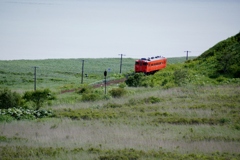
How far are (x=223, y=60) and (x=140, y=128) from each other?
33.7 metres

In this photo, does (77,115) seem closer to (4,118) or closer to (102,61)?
(4,118)

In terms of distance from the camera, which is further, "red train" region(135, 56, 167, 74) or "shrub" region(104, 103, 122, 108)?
"red train" region(135, 56, 167, 74)

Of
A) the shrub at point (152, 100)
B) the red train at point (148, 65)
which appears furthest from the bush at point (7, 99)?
the red train at point (148, 65)

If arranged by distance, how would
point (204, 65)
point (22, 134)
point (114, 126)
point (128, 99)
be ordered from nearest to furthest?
point (22, 134) < point (114, 126) < point (128, 99) < point (204, 65)

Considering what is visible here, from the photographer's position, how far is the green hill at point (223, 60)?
179 ft

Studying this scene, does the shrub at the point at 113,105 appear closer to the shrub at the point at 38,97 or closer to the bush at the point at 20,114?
the shrub at the point at 38,97

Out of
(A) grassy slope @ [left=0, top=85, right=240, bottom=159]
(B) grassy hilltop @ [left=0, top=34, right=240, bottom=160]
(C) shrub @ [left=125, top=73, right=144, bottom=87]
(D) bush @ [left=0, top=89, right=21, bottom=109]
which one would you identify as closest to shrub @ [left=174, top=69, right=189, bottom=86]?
(B) grassy hilltop @ [left=0, top=34, right=240, bottom=160]

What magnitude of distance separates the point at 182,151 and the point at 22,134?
30.3ft

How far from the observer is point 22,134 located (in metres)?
23.2

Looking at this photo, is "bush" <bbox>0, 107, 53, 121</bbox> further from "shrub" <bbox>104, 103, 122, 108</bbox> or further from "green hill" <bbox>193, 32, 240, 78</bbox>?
"green hill" <bbox>193, 32, 240, 78</bbox>

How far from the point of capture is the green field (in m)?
18.0

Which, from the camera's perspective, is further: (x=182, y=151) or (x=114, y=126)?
(x=114, y=126)

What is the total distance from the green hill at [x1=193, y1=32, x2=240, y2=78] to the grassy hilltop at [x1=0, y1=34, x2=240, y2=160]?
5.7 inches

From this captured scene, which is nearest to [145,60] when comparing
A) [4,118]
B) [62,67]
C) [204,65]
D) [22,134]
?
[204,65]
